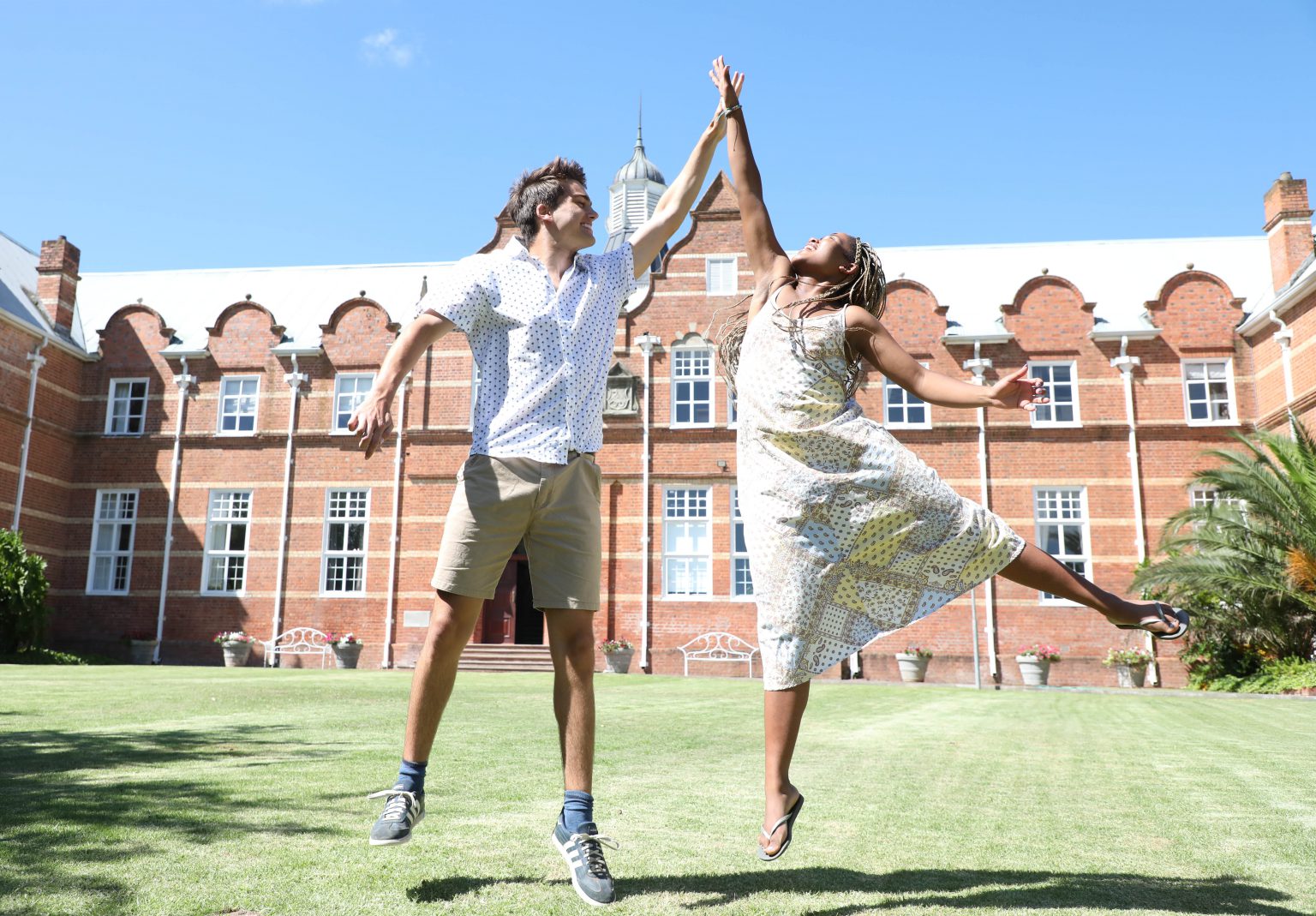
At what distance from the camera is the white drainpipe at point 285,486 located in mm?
23609

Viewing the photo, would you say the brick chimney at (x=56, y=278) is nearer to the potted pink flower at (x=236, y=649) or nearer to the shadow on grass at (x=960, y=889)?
the potted pink flower at (x=236, y=649)

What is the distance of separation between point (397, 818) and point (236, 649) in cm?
2207

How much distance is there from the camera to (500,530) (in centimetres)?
337

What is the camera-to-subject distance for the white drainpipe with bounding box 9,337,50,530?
906 inches

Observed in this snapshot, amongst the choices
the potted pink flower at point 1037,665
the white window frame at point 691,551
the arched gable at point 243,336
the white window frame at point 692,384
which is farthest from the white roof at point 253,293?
the potted pink flower at point 1037,665

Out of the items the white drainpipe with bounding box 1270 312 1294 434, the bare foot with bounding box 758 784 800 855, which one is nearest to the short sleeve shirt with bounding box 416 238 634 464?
the bare foot with bounding box 758 784 800 855

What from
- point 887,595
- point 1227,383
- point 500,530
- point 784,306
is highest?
point 1227,383

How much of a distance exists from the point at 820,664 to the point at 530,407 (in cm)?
130

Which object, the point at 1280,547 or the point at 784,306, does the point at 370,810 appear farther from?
the point at 1280,547

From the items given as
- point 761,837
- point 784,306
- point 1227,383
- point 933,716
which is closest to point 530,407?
point 784,306

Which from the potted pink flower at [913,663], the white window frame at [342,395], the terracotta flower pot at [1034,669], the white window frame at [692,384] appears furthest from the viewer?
the white window frame at [342,395]

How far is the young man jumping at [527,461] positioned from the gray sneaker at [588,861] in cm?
14

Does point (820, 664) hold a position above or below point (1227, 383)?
below

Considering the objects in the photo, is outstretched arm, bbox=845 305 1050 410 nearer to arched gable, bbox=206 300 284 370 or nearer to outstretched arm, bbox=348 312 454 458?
outstretched arm, bbox=348 312 454 458
